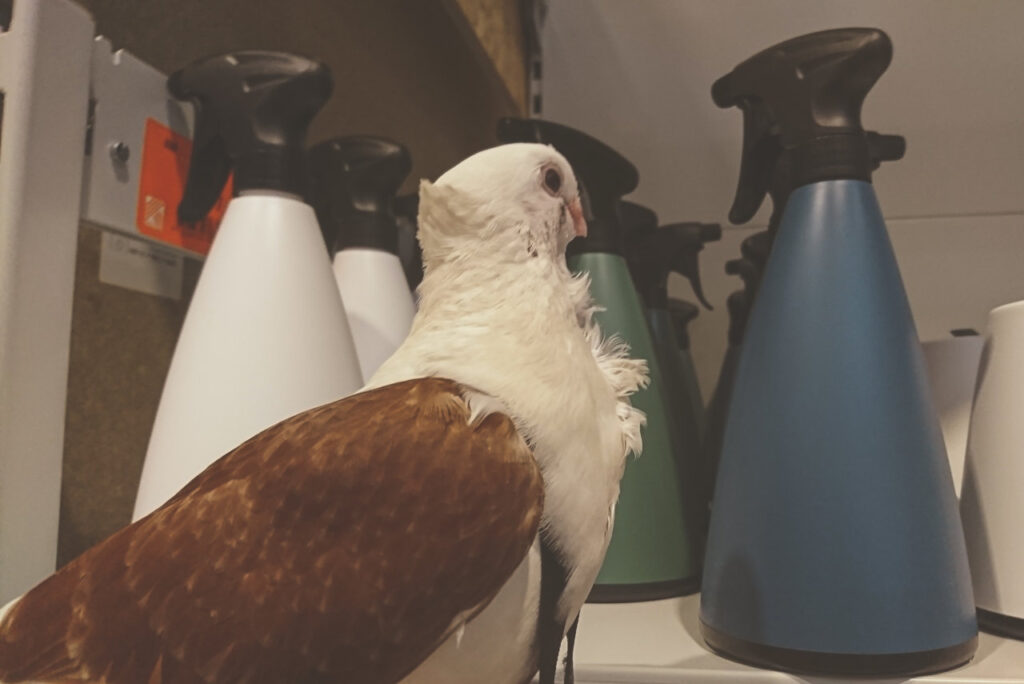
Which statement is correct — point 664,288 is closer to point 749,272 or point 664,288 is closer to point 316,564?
point 749,272

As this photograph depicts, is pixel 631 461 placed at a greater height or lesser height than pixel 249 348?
lesser

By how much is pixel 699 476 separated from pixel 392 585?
0.40 m

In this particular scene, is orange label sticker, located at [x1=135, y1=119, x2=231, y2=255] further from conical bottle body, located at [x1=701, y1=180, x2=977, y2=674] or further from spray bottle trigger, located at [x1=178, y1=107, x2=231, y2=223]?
conical bottle body, located at [x1=701, y1=180, x2=977, y2=674]

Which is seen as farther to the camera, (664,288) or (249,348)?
(664,288)

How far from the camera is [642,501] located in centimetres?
43

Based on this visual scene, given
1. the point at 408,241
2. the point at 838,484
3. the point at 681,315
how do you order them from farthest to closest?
1. the point at 681,315
2. the point at 408,241
3. the point at 838,484

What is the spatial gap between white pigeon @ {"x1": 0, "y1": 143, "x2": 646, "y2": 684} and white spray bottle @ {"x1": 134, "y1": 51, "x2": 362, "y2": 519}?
10 cm

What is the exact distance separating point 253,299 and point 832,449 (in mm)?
266

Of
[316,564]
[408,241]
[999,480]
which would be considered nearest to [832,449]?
[999,480]

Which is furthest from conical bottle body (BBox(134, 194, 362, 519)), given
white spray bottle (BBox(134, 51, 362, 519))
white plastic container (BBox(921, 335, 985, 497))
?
white plastic container (BBox(921, 335, 985, 497))

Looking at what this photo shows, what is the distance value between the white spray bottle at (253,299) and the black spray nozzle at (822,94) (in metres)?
0.23

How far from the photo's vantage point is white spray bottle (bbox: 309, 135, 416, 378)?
432mm

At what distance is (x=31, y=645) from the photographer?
197 millimetres

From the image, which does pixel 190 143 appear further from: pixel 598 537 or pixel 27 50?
pixel 598 537
